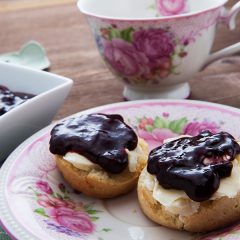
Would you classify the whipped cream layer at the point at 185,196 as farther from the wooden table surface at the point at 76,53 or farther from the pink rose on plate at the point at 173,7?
the pink rose on plate at the point at 173,7

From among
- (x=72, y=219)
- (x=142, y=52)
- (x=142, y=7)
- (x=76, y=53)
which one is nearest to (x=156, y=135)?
(x=142, y=52)

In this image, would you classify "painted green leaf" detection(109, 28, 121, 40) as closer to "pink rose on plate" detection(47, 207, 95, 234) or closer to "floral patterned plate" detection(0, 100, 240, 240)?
"floral patterned plate" detection(0, 100, 240, 240)

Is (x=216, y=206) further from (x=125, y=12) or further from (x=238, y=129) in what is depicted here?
(x=125, y=12)

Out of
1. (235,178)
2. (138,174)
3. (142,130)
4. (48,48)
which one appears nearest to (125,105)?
(142,130)

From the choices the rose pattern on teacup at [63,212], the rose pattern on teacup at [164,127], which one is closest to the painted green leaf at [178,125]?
the rose pattern on teacup at [164,127]

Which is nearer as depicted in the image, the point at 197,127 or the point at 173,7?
the point at 197,127

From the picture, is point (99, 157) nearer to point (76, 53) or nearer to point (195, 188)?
point (195, 188)

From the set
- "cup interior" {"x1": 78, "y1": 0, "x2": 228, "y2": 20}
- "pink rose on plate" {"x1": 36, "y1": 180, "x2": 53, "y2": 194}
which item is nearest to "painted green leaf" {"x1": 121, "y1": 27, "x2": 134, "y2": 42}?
"cup interior" {"x1": 78, "y1": 0, "x2": 228, "y2": 20}
